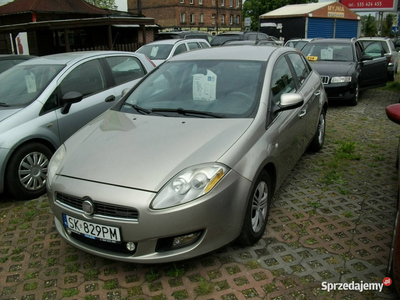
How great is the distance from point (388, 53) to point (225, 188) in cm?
1317

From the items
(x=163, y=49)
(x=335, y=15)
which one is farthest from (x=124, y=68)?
(x=335, y=15)

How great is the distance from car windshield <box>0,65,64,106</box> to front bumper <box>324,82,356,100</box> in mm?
6246

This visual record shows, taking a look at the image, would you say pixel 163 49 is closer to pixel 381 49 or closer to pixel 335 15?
pixel 381 49

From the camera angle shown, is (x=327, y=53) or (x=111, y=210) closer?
(x=111, y=210)

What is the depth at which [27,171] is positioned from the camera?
4.29m

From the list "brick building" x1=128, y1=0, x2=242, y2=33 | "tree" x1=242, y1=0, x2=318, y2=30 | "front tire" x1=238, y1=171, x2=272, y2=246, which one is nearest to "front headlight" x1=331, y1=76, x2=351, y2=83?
"front tire" x1=238, y1=171, x2=272, y2=246

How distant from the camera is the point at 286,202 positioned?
414 cm

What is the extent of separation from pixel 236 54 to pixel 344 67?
5884 mm

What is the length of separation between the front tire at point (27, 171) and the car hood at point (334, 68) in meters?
6.75

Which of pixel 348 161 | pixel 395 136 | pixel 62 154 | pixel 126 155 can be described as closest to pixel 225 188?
pixel 126 155

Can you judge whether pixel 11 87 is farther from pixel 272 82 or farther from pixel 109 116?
pixel 272 82

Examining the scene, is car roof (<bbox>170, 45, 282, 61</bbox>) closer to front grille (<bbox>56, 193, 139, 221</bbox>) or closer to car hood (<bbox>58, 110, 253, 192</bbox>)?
car hood (<bbox>58, 110, 253, 192</bbox>)

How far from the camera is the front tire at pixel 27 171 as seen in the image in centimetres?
416

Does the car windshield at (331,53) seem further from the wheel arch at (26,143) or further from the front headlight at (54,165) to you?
the front headlight at (54,165)
